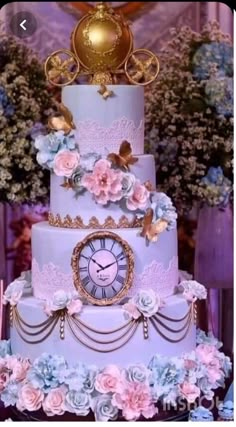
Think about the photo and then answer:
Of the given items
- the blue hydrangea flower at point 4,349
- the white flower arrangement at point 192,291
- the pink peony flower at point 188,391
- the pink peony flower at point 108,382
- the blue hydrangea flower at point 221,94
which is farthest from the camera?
the blue hydrangea flower at point 221,94

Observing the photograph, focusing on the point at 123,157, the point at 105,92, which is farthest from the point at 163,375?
the point at 105,92

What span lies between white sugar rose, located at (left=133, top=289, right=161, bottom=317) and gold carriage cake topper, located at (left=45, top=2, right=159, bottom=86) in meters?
0.74

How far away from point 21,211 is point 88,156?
127cm

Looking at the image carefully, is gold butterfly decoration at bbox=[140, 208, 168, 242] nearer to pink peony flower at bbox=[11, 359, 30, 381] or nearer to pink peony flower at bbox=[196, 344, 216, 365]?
pink peony flower at bbox=[196, 344, 216, 365]

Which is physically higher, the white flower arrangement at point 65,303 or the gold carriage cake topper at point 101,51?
the gold carriage cake topper at point 101,51

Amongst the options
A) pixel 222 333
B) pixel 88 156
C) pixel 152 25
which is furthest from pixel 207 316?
pixel 152 25

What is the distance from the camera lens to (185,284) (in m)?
2.53

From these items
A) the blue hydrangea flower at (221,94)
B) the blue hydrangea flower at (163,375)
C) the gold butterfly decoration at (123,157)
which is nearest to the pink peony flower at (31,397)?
the blue hydrangea flower at (163,375)

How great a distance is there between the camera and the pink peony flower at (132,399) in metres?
2.28

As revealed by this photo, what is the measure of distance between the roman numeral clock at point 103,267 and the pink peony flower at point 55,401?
0.31 m

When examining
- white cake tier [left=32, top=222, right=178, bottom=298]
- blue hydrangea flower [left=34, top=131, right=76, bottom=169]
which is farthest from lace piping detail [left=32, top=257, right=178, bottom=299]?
blue hydrangea flower [left=34, top=131, right=76, bottom=169]

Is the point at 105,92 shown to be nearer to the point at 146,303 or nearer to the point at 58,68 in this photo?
the point at 58,68

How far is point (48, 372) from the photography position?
2330 millimetres

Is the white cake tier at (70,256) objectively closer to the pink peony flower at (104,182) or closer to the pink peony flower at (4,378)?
the pink peony flower at (104,182)
